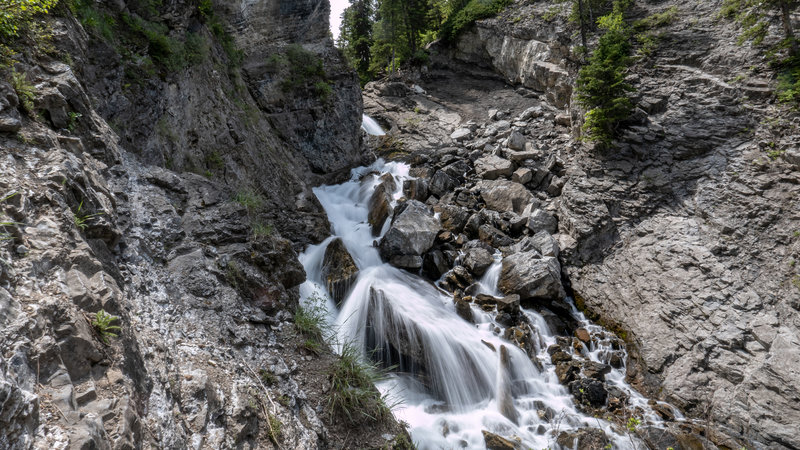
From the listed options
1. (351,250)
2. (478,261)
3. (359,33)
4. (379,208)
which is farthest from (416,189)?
(359,33)

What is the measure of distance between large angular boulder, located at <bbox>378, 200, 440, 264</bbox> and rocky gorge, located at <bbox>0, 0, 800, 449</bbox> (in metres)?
0.07

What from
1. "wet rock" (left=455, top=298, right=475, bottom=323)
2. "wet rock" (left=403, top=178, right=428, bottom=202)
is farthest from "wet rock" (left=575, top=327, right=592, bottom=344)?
"wet rock" (left=403, top=178, right=428, bottom=202)

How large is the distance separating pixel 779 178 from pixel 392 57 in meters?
25.6

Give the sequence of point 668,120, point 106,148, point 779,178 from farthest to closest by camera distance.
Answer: point 668,120 < point 779,178 < point 106,148

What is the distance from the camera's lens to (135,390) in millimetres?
2848

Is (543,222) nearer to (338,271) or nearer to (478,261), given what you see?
(478,261)

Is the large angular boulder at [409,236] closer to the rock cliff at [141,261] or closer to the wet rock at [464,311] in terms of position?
the wet rock at [464,311]

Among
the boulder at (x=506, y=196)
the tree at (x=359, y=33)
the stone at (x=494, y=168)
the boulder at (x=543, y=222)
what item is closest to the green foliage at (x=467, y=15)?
the tree at (x=359, y=33)

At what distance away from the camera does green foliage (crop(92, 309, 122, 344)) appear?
9.45 ft

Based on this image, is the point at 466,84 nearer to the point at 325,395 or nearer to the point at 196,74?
the point at 196,74

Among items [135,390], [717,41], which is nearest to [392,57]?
[717,41]

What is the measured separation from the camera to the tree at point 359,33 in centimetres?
3114

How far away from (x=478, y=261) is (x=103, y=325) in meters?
9.58

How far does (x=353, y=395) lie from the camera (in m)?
4.70
